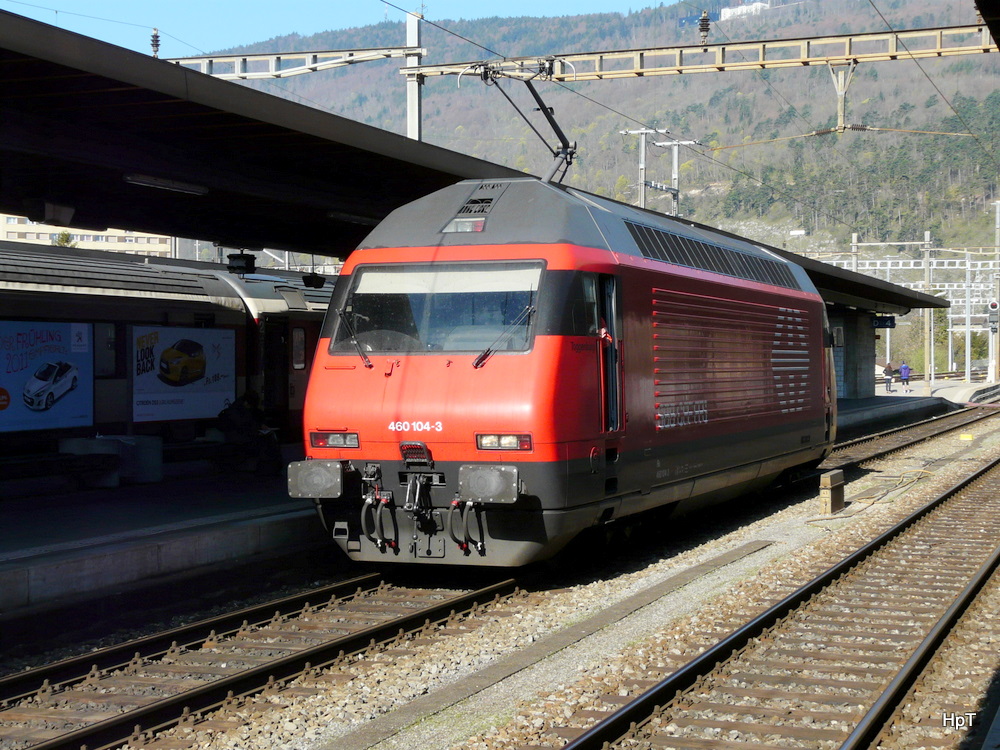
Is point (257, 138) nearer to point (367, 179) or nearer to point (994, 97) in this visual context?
point (367, 179)

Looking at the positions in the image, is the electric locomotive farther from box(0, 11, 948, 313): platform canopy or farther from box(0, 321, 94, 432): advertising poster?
box(0, 321, 94, 432): advertising poster

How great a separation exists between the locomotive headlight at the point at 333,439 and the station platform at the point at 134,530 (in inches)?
70.2

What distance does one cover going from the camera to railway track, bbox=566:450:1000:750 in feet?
19.9

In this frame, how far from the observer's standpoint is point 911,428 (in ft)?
105

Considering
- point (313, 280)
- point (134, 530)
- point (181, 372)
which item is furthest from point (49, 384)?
point (313, 280)

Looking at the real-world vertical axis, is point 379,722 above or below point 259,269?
below

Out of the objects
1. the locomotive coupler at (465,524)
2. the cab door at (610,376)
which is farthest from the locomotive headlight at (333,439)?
the cab door at (610,376)

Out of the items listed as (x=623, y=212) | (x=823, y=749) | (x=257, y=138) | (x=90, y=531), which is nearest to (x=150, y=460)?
(x=90, y=531)

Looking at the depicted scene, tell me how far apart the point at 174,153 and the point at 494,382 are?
5.11m

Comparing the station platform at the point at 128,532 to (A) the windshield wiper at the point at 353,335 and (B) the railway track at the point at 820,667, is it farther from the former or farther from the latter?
(B) the railway track at the point at 820,667

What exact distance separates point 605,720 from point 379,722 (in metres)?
1.31

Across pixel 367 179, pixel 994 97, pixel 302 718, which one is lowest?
pixel 302 718

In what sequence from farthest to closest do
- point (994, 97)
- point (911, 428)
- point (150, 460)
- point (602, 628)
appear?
point (994, 97), point (911, 428), point (150, 460), point (602, 628)

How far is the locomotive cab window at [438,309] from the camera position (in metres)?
9.23
